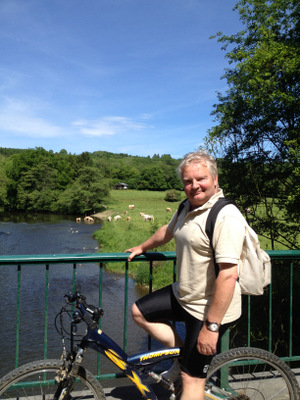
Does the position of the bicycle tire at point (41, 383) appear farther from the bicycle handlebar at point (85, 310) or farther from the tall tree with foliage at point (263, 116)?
the tall tree with foliage at point (263, 116)

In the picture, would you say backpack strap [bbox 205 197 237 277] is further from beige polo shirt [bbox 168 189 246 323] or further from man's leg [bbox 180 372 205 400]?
man's leg [bbox 180 372 205 400]

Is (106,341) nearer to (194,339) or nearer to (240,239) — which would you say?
(194,339)

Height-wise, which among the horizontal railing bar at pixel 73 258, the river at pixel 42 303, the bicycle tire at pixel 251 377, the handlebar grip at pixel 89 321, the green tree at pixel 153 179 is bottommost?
the river at pixel 42 303

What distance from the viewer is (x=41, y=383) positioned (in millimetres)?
2674

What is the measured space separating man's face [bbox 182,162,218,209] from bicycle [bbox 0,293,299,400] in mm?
893

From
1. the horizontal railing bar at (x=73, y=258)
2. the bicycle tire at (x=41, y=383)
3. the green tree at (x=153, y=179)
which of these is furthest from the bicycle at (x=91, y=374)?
the green tree at (x=153, y=179)

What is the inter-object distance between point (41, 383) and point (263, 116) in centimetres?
963

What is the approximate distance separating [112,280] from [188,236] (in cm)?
1787

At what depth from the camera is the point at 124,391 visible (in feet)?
9.80

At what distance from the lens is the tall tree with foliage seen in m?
9.83

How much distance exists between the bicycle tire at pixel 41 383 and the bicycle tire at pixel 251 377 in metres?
0.76

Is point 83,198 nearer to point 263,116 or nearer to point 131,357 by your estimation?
point 263,116

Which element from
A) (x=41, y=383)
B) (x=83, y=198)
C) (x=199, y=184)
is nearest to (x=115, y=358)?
(x=41, y=383)

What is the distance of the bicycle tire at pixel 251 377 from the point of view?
250cm
